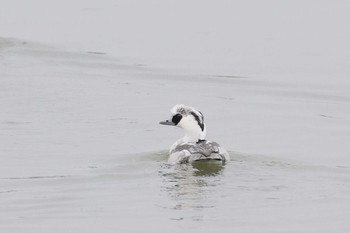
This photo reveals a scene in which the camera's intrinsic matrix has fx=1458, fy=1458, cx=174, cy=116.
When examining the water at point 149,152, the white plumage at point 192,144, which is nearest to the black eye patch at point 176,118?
the white plumage at point 192,144

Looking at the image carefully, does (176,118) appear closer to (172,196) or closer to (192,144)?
(192,144)

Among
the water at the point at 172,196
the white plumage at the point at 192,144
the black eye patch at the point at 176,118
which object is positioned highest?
the black eye patch at the point at 176,118

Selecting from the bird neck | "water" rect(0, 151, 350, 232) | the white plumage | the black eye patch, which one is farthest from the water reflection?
the black eye patch

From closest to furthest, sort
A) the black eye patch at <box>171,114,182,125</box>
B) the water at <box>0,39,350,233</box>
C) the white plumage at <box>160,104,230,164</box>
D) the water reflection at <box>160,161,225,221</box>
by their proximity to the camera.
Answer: the water at <box>0,39,350,233</box>, the water reflection at <box>160,161,225,221</box>, the white plumage at <box>160,104,230,164</box>, the black eye patch at <box>171,114,182,125</box>

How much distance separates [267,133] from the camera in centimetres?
2608

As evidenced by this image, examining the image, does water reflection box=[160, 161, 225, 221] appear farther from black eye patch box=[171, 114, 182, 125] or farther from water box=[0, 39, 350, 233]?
black eye patch box=[171, 114, 182, 125]

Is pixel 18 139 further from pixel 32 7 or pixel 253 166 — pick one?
pixel 32 7

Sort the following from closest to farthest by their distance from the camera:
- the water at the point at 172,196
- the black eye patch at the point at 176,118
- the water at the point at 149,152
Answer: the water at the point at 172,196 < the water at the point at 149,152 < the black eye patch at the point at 176,118

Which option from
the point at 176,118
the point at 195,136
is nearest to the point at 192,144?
the point at 195,136

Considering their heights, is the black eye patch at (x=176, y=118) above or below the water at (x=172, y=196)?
above

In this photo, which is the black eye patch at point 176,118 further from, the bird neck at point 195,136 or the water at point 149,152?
the water at point 149,152

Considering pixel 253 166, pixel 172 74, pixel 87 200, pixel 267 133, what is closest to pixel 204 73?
pixel 172 74

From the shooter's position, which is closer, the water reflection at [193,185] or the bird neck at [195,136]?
the water reflection at [193,185]

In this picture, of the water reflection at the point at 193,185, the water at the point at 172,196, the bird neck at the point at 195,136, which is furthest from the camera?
the bird neck at the point at 195,136
